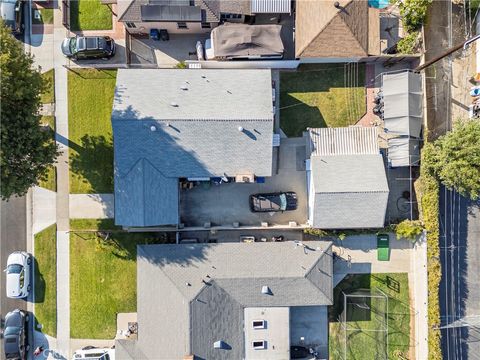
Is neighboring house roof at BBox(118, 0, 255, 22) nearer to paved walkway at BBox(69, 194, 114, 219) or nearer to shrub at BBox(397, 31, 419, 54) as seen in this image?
shrub at BBox(397, 31, 419, 54)

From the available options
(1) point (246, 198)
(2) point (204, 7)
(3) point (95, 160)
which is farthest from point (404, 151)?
(3) point (95, 160)

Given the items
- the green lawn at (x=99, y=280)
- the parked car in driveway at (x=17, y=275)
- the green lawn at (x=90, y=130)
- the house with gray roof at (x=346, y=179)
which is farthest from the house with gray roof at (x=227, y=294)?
the parked car in driveway at (x=17, y=275)

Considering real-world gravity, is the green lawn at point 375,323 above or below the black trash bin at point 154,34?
below

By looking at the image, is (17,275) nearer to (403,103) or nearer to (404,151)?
(404,151)

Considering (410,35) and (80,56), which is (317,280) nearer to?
(410,35)

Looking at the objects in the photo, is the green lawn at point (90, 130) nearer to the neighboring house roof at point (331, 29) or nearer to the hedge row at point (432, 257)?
the neighboring house roof at point (331, 29)

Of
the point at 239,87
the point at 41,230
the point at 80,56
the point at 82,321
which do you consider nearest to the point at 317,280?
the point at 239,87
